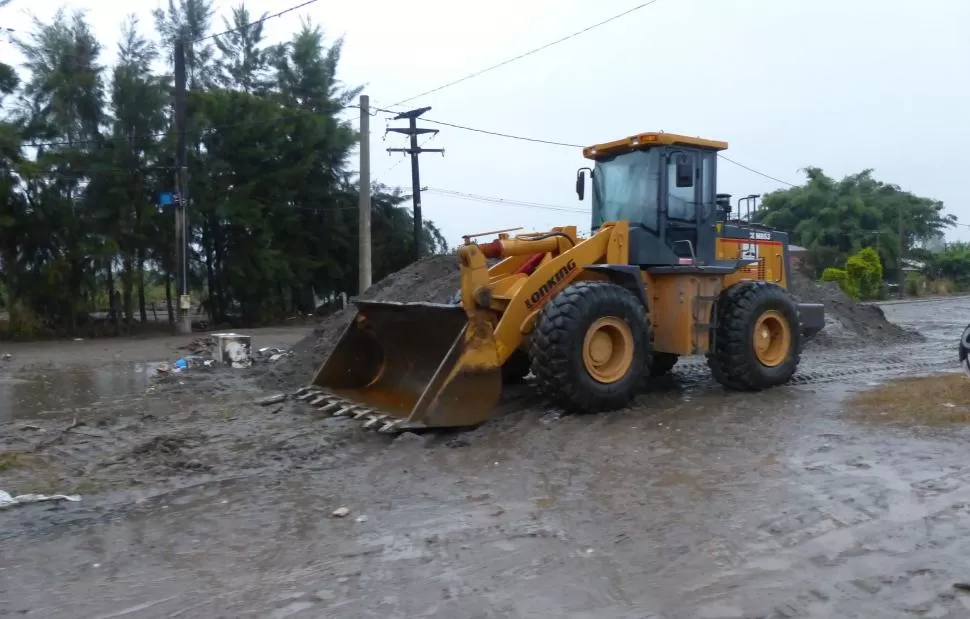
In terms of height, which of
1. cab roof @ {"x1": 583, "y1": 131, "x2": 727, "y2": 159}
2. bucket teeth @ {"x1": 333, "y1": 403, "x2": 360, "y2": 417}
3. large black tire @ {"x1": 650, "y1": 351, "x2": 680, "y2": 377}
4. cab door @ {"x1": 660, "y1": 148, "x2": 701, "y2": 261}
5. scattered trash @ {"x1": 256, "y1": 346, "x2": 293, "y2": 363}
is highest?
cab roof @ {"x1": 583, "y1": 131, "x2": 727, "y2": 159}

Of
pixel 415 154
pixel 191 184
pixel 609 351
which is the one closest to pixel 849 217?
pixel 415 154

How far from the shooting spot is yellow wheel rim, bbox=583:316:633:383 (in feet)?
27.5

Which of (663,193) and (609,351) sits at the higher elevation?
(663,193)

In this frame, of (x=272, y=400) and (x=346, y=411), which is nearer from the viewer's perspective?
(x=346, y=411)

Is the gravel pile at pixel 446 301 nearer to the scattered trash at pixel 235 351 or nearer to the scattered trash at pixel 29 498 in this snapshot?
the scattered trash at pixel 235 351

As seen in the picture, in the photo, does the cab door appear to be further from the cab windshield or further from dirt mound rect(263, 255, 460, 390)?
dirt mound rect(263, 255, 460, 390)

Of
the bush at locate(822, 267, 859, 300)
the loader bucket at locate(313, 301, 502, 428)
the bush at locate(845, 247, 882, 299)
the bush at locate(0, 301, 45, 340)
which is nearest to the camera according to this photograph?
the loader bucket at locate(313, 301, 502, 428)

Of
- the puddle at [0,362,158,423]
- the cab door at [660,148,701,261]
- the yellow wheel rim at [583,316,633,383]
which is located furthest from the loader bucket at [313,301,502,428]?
the puddle at [0,362,158,423]

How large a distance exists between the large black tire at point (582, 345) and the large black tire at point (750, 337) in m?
1.27

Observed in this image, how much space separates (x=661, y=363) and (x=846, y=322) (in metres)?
7.91

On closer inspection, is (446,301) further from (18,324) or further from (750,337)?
(18,324)

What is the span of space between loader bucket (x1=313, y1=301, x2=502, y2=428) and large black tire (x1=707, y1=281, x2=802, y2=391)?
2.97 meters

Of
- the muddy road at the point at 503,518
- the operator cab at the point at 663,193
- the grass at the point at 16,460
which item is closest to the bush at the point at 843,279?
the operator cab at the point at 663,193

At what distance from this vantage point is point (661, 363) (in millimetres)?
10828
